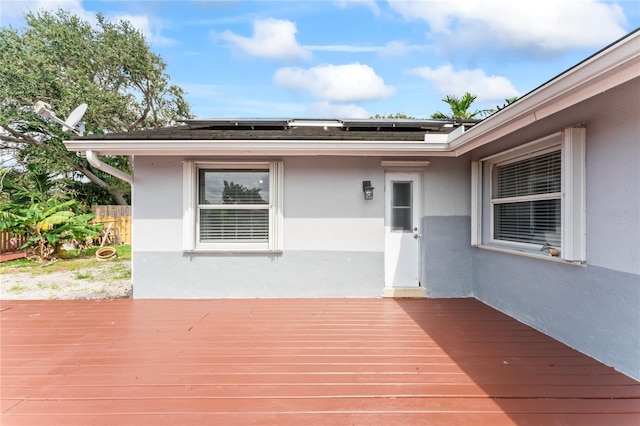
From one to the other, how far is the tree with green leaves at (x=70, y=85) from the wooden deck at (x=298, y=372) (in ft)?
45.9

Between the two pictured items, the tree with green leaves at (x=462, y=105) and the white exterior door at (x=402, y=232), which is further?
the tree with green leaves at (x=462, y=105)

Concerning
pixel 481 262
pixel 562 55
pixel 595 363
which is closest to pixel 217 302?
pixel 481 262

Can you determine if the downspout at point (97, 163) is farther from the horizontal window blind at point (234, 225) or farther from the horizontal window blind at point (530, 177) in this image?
the horizontal window blind at point (530, 177)

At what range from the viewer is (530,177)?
13.9 ft

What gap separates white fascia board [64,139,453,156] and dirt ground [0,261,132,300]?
264 cm

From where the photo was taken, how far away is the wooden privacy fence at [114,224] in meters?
13.2

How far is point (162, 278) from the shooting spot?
17.6 ft

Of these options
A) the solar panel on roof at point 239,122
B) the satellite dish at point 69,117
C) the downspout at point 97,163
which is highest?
the solar panel on roof at point 239,122

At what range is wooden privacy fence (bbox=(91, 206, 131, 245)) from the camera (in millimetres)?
13170

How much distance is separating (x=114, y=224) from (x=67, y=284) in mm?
7659

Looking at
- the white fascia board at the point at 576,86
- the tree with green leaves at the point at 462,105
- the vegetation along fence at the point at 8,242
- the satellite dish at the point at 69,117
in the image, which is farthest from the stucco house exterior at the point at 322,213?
the tree with green leaves at the point at 462,105

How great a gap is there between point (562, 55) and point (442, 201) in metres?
5.39

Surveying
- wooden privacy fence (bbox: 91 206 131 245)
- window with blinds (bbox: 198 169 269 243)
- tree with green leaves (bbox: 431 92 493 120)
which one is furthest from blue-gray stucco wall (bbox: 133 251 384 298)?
tree with green leaves (bbox: 431 92 493 120)

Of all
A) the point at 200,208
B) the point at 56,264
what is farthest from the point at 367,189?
the point at 56,264
